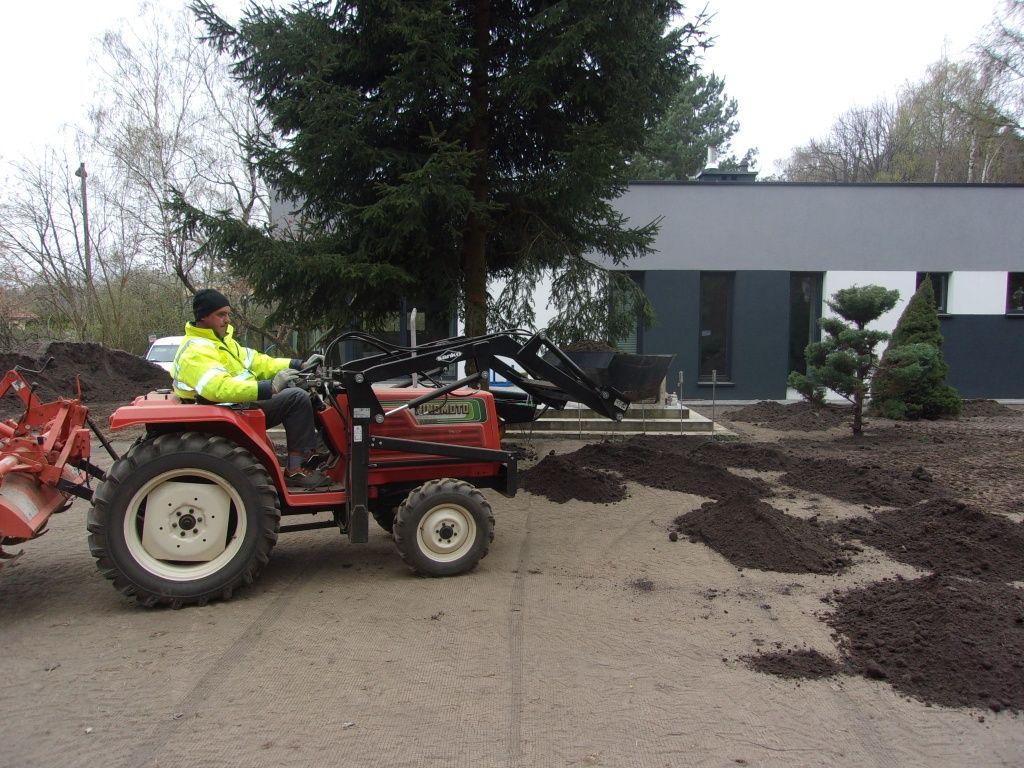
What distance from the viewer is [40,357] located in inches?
667

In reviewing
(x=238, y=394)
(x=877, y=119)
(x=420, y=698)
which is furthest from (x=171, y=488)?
(x=877, y=119)

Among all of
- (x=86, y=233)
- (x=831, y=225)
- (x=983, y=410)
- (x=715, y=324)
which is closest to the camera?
(x=983, y=410)

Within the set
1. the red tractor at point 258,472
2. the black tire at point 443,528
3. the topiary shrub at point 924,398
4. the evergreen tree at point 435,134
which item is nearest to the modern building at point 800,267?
the topiary shrub at point 924,398

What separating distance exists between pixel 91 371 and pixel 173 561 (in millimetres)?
15008

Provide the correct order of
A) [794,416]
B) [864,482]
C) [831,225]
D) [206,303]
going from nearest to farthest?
1. [206,303]
2. [864,482]
3. [794,416]
4. [831,225]

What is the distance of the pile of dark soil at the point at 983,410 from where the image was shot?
14.0 metres

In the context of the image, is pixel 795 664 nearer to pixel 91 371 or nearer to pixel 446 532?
pixel 446 532

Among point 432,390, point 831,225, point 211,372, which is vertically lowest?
point 432,390

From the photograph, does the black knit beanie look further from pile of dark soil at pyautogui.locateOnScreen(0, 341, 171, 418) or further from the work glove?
pile of dark soil at pyautogui.locateOnScreen(0, 341, 171, 418)

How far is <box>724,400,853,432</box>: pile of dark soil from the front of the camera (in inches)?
489

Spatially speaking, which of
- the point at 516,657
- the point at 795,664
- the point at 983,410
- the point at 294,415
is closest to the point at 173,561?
the point at 294,415

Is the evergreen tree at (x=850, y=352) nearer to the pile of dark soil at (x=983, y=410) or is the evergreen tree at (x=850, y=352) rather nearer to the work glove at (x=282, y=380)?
the pile of dark soil at (x=983, y=410)

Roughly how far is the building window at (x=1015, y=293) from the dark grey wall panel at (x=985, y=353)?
1.11ft

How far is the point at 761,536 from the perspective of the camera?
19.0 ft
